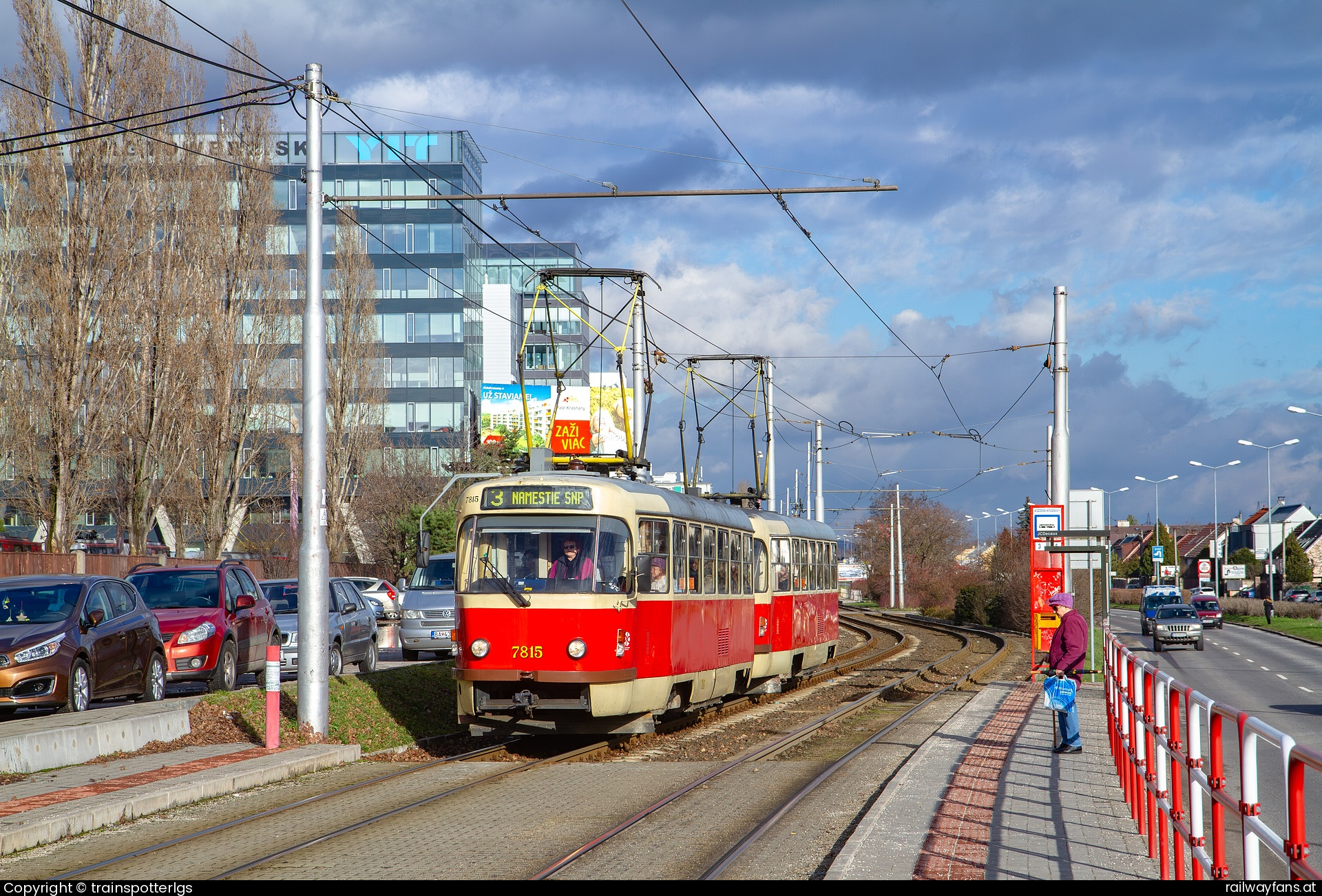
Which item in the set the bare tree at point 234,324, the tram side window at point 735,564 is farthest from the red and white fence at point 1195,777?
the bare tree at point 234,324

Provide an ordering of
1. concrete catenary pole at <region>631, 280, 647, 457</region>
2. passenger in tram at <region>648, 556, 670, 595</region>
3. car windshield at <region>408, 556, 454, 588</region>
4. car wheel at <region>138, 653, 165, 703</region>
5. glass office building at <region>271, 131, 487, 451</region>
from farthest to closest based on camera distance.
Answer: glass office building at <region>271, 131, 487, 451</region>, car windshield at <region>408, 556, 454, 588</region>, concrete catenary pole at <region>631, 280, 647, 457</region>, car wheel at <region>138, 653, 165, 703</region>, passenger in tram at <region>648, 556, 670, 595</region>

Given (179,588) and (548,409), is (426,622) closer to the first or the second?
(179,588)

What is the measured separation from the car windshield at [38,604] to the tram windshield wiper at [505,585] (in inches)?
191

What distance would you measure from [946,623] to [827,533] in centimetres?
3262

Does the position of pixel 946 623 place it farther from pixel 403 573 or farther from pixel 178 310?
pixel 178 310

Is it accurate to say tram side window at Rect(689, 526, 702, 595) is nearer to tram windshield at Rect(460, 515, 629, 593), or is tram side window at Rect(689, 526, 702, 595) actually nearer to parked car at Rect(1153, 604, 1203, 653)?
tram windshield at Rect(460, 515, 629, 593)

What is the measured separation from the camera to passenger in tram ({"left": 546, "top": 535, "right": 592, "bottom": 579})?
1365 cm

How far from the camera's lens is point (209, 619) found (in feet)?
59.2

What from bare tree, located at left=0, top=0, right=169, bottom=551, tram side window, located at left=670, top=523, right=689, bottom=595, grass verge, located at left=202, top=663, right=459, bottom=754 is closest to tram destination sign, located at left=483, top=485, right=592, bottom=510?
tram side window, located at left=670, top=523, right=689, bottom=595

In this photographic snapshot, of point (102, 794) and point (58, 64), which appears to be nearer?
point (102, 794)

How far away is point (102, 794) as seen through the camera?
10258 millimetres

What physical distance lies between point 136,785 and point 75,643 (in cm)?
441

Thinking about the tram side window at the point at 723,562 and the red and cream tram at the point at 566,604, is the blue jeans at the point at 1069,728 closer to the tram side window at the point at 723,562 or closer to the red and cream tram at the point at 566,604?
the red and cream tram at the point at 566,604
